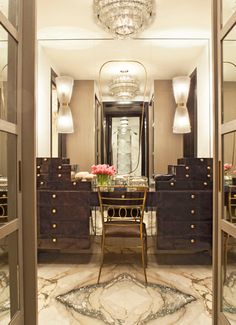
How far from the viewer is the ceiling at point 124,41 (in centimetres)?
257

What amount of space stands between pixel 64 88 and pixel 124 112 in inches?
A: 29.9

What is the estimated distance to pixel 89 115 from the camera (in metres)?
3.40

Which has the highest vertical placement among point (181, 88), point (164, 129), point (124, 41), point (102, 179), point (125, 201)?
point (124, 41)

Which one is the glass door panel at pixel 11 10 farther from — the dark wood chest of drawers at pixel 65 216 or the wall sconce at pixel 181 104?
the wall sconce at pixel 181 104

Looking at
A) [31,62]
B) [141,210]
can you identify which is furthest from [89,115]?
[31,62]

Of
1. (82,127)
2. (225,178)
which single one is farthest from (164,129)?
(225,178)

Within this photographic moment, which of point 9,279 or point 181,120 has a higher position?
point 181,120

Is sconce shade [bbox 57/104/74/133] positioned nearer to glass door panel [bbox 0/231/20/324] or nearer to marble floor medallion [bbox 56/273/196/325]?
marble floor medallion [bbox 56/273/196/325]

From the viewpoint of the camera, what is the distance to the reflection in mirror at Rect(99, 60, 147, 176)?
3355mm

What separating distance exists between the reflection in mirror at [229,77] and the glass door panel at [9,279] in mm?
1188

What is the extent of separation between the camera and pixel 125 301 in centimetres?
208

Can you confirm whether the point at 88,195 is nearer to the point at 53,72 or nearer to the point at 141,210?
the point at 141,210

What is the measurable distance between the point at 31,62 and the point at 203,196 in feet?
6.39

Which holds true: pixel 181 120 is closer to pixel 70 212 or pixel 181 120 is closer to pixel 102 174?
pixel 102 174
